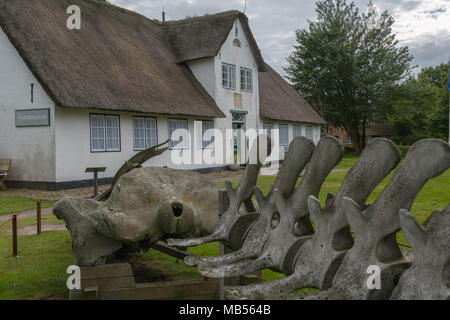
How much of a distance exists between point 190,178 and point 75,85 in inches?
447

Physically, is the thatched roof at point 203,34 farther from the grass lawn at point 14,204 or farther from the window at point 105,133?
the grass lawn at point 14,204

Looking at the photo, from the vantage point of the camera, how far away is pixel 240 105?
2241 centimetres

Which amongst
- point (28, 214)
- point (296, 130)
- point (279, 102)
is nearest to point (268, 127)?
point (279, 102)

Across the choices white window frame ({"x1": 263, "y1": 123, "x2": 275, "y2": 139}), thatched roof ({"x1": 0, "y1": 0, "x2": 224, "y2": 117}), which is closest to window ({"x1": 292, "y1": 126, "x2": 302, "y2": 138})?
white window frame ({"x1": 263, "y1": 123, "x2": 275, "y2": 139})

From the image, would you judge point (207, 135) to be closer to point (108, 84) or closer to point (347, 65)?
point (108, 84)

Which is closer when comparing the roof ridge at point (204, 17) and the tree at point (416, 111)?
the roof ridge at point (204, 17)

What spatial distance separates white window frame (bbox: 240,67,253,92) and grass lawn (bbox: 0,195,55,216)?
1352cm

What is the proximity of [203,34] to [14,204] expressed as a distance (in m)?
13.3

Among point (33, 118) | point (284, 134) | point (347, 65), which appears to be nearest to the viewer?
point (33, 118)

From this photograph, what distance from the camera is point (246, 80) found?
23.0 metres

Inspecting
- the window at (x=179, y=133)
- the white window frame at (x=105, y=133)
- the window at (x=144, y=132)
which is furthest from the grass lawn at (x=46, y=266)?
the window at (x=179, y=133)

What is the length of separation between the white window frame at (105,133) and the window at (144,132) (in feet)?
2.98

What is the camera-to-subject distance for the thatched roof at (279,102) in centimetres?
2475
